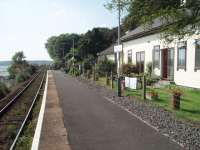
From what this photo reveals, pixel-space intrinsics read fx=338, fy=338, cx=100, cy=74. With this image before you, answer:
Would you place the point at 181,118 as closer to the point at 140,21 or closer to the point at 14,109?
the point at 140,21

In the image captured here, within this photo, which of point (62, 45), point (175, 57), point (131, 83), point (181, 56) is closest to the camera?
point (131, 83)

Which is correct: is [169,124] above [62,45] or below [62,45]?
below

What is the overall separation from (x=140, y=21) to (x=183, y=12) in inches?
70.7

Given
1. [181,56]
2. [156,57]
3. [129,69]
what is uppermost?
[181,56]

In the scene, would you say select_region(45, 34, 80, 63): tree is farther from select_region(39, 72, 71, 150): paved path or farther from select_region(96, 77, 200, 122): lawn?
select_region(39, 72, 71, 150): paved path

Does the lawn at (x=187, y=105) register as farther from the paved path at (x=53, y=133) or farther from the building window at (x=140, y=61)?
the building window at (x=140, y=61)

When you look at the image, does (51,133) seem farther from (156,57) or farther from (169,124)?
(156,57)

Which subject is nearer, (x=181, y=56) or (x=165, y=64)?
(x=181, y=56)

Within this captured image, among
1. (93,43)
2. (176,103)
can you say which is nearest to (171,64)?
(176,103)

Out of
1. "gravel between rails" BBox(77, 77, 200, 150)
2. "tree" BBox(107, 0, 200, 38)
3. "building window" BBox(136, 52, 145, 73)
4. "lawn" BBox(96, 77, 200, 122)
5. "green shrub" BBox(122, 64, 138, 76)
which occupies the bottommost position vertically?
"lawn" BBox(96, 77, 200, 122)

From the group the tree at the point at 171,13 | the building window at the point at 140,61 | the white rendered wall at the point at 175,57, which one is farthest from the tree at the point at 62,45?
the tree at the point at 171,13

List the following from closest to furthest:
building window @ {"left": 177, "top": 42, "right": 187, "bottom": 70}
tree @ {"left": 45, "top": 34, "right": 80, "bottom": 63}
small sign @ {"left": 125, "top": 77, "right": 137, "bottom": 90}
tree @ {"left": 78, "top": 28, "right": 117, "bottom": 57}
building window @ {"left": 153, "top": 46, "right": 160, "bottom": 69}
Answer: small sign @ {"left": 125, "top": 77, "right": 137, "bottom": 90} < building window @ {"left": 177, "top": 42, "right": 187, "bottom": 70} < building window @ {"left": 153, "top": 46, "right": 160, "bottom": 69} < tree @ {"left": 78, "top": 28, "right": 117, "bottom": 57} < tree @ {"left": 45, "top": 34, "right": 80, "bottom": 63}

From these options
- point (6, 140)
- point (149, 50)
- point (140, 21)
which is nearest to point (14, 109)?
point (6, 140)

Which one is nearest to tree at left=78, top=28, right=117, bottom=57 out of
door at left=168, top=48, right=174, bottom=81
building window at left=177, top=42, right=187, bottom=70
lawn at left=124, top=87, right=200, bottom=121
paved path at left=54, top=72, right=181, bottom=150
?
door at left=168, top=48, right=174, bottom=81
